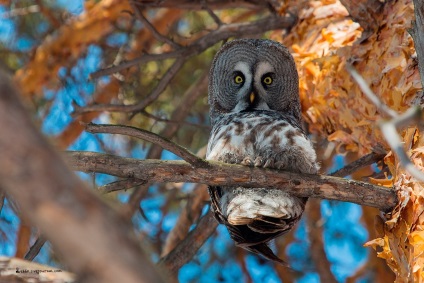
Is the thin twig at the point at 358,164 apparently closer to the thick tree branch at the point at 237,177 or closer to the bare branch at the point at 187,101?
the thick tree branch at the point at 237,177

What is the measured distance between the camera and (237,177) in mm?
2506

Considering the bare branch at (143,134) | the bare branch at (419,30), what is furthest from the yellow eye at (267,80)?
the bare branch at (143,134)

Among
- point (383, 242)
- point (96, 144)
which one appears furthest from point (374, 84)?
point (96, 144)

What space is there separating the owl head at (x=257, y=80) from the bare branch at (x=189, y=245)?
569 millimetres

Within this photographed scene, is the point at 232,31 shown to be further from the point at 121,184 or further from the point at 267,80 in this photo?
the point at 121,184

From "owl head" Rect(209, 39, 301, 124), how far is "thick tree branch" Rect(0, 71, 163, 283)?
8.35ft

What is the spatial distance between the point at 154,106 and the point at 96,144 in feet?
1.79

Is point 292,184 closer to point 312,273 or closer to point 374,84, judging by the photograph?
point 374,84

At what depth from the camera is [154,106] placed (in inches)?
209

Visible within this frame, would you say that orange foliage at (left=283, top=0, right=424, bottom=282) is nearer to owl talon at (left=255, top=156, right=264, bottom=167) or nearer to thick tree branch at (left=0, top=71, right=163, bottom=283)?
owl talon at (left=255, top=156, right=264, bottom=167)

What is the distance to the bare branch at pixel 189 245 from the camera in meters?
3.66

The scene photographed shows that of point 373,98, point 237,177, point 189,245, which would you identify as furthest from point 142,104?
point 373,98

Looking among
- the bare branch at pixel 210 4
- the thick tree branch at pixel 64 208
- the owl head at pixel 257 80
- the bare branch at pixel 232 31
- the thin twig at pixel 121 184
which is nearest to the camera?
the thick tree branch at pixel 64 208

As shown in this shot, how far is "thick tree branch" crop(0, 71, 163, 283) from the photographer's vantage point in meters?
0.96
